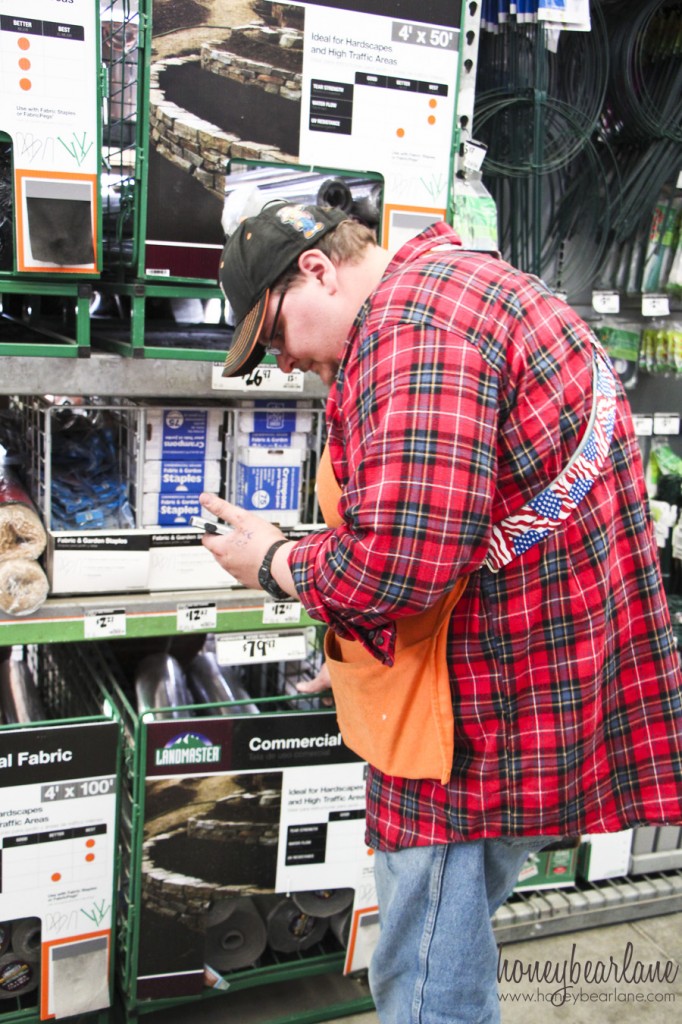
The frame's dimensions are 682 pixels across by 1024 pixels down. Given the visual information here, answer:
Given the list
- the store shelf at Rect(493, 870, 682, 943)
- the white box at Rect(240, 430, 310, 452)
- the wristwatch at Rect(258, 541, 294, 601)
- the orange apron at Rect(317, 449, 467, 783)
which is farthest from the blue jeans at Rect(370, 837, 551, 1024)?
the store shelf at Rect(493, 870, 682, 943)

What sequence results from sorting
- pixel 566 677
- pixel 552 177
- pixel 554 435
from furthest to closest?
pixel 552 177 → pixel 566 677 → pixel 554 435

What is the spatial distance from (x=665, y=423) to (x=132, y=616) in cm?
210

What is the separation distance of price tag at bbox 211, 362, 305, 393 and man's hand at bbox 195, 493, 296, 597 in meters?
0.66

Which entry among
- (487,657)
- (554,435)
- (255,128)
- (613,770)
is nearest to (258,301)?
(554,435)

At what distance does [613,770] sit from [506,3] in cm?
230

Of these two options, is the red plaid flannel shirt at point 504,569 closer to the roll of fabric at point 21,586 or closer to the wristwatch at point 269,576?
the wristwatch at point 269,576

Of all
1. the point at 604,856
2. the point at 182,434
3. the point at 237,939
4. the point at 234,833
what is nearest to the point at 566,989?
the point at 604,856

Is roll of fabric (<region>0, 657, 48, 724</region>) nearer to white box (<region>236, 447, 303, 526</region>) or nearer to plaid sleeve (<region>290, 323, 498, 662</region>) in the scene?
Answer: white box (<region>236, 447, 303, 526</region>)

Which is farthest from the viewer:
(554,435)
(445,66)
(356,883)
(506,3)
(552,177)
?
(552,177)

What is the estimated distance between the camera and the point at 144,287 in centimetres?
205

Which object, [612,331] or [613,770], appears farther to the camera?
[612,331]

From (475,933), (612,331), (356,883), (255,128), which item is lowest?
(356,883)

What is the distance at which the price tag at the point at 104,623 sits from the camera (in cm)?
216

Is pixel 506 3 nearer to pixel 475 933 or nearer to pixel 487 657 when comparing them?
pixel 487 657
